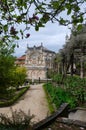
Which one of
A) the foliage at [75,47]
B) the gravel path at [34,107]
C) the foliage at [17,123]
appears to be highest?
the foliage at [75,47]

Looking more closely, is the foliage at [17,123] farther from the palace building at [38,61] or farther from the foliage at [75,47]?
the palace building at [38,61]

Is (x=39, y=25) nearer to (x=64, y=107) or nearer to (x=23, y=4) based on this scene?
(x=23, y=4)

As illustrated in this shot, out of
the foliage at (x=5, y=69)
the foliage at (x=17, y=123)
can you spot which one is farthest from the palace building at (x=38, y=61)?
the foliage at (x=17, y=123)

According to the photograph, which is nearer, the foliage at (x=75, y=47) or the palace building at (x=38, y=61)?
the foliage at (x=75, y=47)

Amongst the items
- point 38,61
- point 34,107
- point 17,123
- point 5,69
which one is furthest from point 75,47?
point 38,61

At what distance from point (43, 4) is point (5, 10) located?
0.46m

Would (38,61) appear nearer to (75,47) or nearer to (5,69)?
(75,47)

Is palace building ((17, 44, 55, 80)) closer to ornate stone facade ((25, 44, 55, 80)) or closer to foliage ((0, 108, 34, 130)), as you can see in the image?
ornate stone facade ((25, 44, 55, 80))

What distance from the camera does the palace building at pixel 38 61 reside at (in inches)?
2540

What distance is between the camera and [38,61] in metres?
65.8

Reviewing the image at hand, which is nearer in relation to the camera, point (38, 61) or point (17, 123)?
point (17, 123)

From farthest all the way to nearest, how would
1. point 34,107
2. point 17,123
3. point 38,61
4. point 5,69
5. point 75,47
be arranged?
point 38,61 → point 75,47 → point 34,107 → point 5,69 → point 17,123

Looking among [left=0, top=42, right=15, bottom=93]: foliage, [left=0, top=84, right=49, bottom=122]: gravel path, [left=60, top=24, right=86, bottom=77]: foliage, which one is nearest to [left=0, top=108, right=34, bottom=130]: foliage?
[left=0, top=84, right=49, bottom=122]: gravel path

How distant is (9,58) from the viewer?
58.1ft
